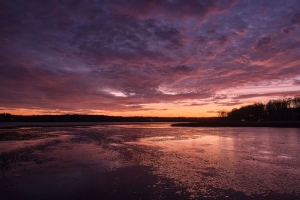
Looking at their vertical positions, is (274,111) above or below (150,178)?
above

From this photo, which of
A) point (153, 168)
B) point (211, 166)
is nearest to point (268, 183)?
point (211, 166)

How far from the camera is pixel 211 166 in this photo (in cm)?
1471

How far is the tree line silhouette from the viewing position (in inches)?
4437

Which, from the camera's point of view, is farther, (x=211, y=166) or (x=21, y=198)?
(x=211, y=166)

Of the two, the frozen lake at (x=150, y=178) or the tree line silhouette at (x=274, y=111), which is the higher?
the tree line silhouette at (x=274, y=111)

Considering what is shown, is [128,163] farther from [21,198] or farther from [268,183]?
[268,183]

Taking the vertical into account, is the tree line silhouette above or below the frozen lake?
above

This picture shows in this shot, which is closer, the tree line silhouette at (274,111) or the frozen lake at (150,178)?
the frozen lake at (150,178)

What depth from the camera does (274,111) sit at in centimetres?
12838

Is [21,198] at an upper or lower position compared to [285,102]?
lower

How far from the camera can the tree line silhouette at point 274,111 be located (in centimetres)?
11270

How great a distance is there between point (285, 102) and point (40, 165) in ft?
462

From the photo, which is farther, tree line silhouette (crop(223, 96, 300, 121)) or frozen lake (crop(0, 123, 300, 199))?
tree line silhouette (crop(223, 96, 300, 121))

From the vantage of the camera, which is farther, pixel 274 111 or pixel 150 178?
pixel 274 111
